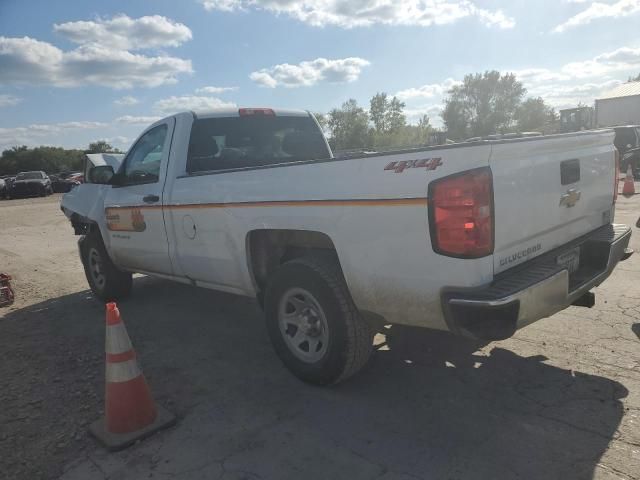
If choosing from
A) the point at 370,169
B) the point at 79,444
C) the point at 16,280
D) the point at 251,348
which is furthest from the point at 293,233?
the point at 16,280

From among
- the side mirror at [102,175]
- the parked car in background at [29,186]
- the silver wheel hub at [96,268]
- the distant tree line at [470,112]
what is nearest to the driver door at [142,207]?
the side mirror at [102,175]

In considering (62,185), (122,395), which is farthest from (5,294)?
(62,185)

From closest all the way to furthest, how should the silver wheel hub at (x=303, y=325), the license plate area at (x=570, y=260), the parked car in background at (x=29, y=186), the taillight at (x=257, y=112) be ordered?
the license plate area at (x=570, y=260)
the silver wheel hub at (x=303, y=325)
the taillight at (x=257, y=112)
the parked car in background at (x=29, y=186)

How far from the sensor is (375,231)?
2.87 metres

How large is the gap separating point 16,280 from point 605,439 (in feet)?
26.8

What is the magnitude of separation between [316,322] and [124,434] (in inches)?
54.5

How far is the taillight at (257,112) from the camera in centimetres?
506

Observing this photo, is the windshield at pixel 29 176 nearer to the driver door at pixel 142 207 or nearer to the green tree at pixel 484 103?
the driver door at pixel 142 207

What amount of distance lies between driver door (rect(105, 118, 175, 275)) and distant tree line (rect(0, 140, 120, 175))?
80.6 metres

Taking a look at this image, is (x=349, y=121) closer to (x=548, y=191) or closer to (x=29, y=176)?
(x=29, y=176)

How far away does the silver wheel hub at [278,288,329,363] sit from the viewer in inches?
135

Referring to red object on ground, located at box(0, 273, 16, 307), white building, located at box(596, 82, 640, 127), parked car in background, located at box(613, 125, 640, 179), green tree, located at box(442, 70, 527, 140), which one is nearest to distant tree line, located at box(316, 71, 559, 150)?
green tree, located at box(442, 70, 527, 140)

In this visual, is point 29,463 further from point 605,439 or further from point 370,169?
point 605,439

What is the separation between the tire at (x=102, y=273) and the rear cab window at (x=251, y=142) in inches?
83.5
